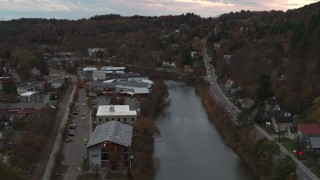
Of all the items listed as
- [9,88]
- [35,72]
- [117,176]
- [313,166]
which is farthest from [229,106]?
Answer: [35,72]

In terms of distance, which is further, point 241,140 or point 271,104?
point 271,104

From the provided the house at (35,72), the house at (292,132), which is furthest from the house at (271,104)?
the house at (35,72)

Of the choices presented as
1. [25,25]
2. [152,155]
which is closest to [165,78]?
[152,155]

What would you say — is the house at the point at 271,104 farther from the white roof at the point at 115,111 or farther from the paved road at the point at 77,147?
the paved road at the point at 77,147

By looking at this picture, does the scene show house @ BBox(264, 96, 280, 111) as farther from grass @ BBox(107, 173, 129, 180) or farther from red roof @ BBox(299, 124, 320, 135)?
grass @ BBox(107, 173, 129, 180)

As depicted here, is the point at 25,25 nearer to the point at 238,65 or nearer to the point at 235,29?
the point at 235,29

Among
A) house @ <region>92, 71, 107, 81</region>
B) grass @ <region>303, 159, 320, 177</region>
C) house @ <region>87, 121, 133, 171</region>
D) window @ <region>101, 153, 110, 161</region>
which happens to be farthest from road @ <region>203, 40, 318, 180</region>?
house @ <region>92, 71, 107, 81</region>

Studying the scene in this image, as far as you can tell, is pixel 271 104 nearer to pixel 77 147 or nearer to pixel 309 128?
pixel 309 128
